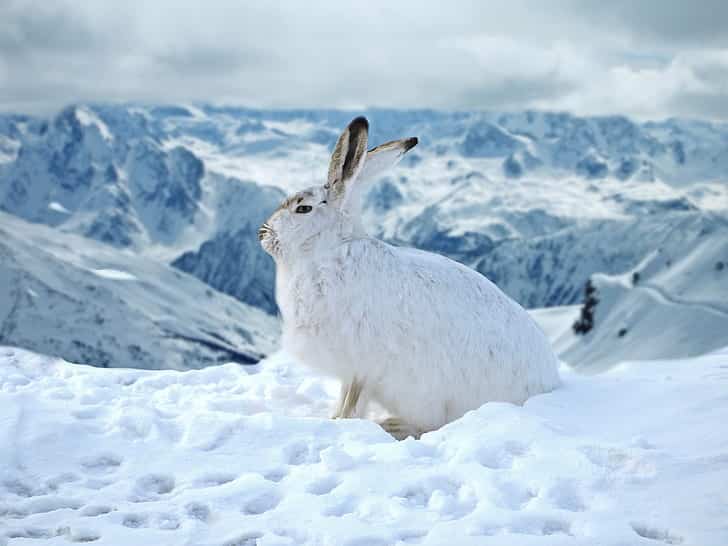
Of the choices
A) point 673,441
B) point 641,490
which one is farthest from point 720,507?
point 673,441

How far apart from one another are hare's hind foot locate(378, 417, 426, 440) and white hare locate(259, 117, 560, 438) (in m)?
0.01

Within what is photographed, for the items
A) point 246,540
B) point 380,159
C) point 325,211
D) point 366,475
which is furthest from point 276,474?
point 380,159

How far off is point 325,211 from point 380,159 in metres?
0.79

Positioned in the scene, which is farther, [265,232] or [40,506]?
[265,232]

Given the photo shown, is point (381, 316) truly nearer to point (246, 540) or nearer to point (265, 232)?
point (265, 232)

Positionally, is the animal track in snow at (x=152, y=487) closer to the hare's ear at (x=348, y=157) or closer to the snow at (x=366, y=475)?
the snow at (x=366, y=475)

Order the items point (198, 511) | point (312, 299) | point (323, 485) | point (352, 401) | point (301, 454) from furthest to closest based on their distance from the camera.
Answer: point (352, 401) < point (312, 299) < point (301, 454) < point (323, 485) < point (198, 511)

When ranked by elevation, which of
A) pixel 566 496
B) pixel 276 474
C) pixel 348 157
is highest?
pixel 348 157

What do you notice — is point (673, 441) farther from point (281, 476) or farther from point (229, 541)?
point (229, 541)

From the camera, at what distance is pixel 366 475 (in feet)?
18.9

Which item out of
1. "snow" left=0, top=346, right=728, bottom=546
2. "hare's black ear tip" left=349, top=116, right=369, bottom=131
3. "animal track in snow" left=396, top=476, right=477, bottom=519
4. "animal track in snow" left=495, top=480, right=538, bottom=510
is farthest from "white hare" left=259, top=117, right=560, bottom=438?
"animal track in snow" left=495, top=480, right=538, bottom=510

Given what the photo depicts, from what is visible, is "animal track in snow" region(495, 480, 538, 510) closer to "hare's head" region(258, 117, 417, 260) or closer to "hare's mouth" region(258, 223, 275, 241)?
"hare's head" region(258, 117, 417, 260)

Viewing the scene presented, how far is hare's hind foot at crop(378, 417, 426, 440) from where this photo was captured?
8320 mm

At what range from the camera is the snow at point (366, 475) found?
4895 mm
